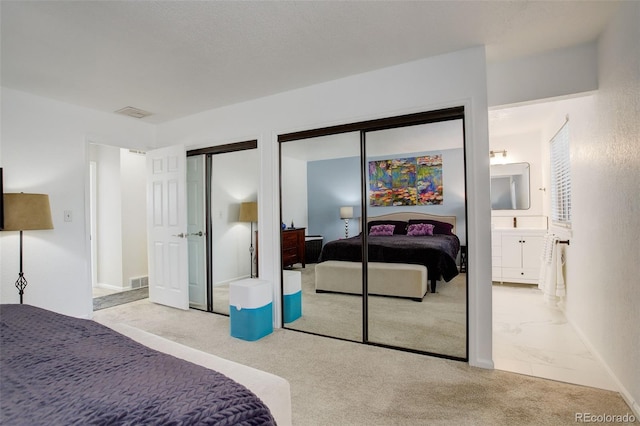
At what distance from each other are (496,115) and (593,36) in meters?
1.77

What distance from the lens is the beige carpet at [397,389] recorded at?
6.03ft

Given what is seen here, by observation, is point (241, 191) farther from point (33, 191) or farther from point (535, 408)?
point (535, 408)

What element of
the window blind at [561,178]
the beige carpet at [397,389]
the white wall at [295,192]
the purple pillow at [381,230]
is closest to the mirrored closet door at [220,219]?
the white wall at [295,192]

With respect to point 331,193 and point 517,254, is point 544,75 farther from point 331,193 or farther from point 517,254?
point 517,254

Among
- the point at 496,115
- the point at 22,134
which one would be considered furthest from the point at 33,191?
the point at 496,115

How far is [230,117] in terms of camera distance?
3.74 metres

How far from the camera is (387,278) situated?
319 centimetres

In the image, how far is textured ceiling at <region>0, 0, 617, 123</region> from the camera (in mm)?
2010

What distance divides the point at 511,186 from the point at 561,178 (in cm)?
150

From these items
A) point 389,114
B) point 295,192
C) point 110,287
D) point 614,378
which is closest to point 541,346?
point 614,378

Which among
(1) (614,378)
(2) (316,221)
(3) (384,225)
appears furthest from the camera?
(2) (316,221)

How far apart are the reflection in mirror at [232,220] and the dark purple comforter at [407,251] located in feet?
5.90

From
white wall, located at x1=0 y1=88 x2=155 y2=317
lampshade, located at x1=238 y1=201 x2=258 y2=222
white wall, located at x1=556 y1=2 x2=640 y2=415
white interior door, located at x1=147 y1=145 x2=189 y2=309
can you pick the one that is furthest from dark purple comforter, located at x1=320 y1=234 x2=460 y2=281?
white wall, located at x1=0 y1=88 x2=155 y2=317

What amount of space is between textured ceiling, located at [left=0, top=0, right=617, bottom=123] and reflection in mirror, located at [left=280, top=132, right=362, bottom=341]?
2.37 ft
